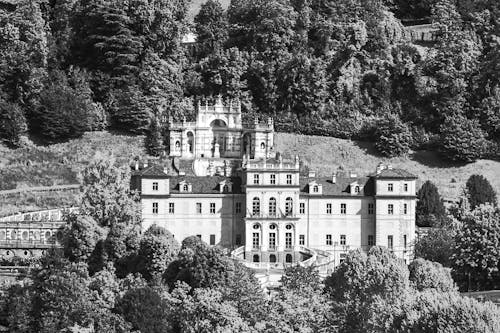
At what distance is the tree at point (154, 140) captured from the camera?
385 ft

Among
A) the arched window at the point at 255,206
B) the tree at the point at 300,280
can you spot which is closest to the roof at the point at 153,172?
the arched window at the point at 255,206

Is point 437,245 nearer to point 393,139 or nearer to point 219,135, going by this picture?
point 219,135

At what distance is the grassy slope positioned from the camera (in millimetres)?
118500

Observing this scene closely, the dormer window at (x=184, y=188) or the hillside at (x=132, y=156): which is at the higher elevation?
the hillside at (x=132, y=156)

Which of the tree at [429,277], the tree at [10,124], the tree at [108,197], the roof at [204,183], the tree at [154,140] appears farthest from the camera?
the tree at [154,140]

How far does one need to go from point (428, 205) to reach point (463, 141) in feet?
43.4

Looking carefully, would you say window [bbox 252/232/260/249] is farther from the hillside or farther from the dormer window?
the hillside

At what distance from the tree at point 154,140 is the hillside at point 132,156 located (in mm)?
607

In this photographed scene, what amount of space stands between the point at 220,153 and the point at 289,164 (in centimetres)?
1714

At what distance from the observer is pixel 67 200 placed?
109750 millimetres

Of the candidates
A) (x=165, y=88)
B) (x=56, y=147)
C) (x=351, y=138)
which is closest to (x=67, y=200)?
(x=56, y=147)

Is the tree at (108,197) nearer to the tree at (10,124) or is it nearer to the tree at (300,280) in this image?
the tree at (300,280)

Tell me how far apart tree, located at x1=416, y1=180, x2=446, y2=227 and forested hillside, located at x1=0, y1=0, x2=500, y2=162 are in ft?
36.9

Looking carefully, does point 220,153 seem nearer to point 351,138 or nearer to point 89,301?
point 351,138
